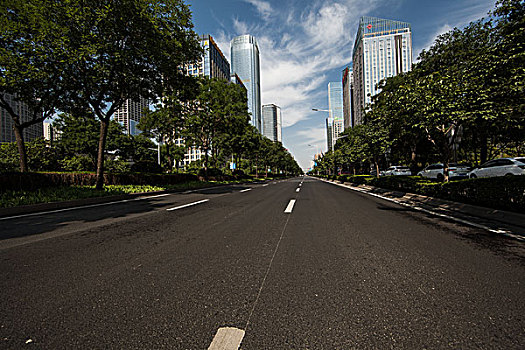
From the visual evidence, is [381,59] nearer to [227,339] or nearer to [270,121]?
[270,121]

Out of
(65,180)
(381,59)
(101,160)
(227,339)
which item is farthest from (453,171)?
(381,59)

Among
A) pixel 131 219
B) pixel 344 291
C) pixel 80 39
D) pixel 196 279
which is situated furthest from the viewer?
pixel 80 39

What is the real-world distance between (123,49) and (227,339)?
49.1 feet

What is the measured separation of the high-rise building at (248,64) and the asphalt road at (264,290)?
152738 mm

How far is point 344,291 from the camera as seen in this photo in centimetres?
238

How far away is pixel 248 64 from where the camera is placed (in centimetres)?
15738

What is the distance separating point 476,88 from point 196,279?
10765 mm

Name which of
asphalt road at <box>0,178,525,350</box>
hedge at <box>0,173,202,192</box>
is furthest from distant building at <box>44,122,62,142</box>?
asphalt road at <box>0,178,525,350</box>

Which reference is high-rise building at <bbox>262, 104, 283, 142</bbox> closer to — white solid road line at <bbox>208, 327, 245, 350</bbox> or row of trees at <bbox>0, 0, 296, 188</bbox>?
row of trees at <bbox>0, 0, 296, 188</bbox>

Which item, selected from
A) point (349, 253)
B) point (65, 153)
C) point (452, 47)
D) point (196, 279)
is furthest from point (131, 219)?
point (65, 153)

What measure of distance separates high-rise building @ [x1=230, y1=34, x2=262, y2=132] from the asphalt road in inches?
6013

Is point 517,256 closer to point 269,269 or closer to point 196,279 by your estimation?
point 269,269

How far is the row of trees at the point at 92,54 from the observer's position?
10602 mm

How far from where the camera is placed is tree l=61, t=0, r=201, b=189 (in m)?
10.9
